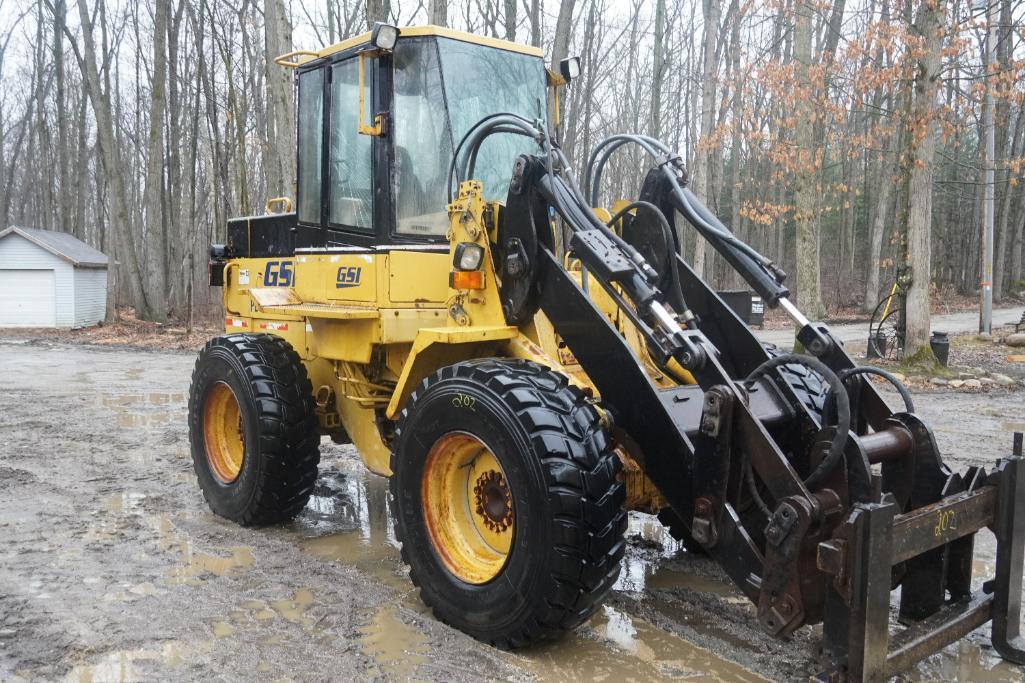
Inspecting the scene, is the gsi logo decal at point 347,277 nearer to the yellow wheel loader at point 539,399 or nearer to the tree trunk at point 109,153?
the yellow wheel loader at point 539,399

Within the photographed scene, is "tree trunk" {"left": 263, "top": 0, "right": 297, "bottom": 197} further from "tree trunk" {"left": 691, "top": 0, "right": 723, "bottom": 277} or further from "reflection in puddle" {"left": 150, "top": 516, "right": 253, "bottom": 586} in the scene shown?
"reflection in puddle" {"left": 150, "top": 516, "right": 253, "bottom": 586}

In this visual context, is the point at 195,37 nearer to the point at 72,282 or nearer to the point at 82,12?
the point at 82,12

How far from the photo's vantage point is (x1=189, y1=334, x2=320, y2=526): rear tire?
5027 millimetres

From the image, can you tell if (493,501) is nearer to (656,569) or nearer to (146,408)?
(656,569)

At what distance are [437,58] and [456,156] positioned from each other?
22.7 inches

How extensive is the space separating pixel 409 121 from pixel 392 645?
9.20ft

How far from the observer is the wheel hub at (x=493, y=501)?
3.71m

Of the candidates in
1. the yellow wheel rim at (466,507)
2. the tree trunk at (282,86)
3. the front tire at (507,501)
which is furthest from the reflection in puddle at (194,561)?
the tree trunk at (282,86)

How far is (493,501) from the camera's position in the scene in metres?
3.76

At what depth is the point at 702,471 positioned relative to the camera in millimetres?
3205

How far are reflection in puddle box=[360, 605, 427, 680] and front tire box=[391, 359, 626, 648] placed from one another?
0.59 feet

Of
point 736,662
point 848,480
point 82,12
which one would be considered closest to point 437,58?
point 848,480

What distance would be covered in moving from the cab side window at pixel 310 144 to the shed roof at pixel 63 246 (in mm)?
20152

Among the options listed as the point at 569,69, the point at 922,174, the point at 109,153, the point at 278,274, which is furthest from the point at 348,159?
the point at 109,153
